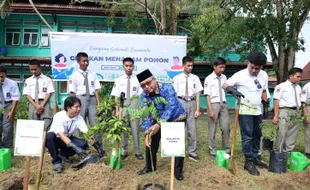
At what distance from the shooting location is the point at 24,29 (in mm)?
16656

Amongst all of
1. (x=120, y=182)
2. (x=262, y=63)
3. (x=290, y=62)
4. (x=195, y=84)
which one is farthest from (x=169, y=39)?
(x=290, y=62)

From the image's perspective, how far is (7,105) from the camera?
16.7ft

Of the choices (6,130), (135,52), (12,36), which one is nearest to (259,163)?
(135,52)

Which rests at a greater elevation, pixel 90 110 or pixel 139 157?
pixel 90 110

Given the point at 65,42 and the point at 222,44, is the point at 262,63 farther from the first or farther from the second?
the point at 222,44

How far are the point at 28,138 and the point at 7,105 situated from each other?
2.36 meters

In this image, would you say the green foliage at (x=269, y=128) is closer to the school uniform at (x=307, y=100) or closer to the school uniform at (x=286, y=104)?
the school uniform at (x=286, y=104)

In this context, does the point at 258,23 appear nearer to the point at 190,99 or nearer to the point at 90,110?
the point at 190,99

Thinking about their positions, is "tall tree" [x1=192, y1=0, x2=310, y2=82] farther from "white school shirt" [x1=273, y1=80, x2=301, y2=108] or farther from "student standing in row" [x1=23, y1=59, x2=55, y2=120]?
"student standing in row" [x1=23, y1=59, x2=55, y2=120]

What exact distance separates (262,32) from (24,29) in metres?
13.6

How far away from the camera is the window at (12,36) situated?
16672 mm

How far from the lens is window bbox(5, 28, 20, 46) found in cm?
1667

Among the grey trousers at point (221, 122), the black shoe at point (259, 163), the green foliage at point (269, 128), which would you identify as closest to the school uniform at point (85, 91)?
the grey trousers at point (221, 122)

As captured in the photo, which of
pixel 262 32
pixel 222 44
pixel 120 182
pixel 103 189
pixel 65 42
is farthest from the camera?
pixel 222 44
